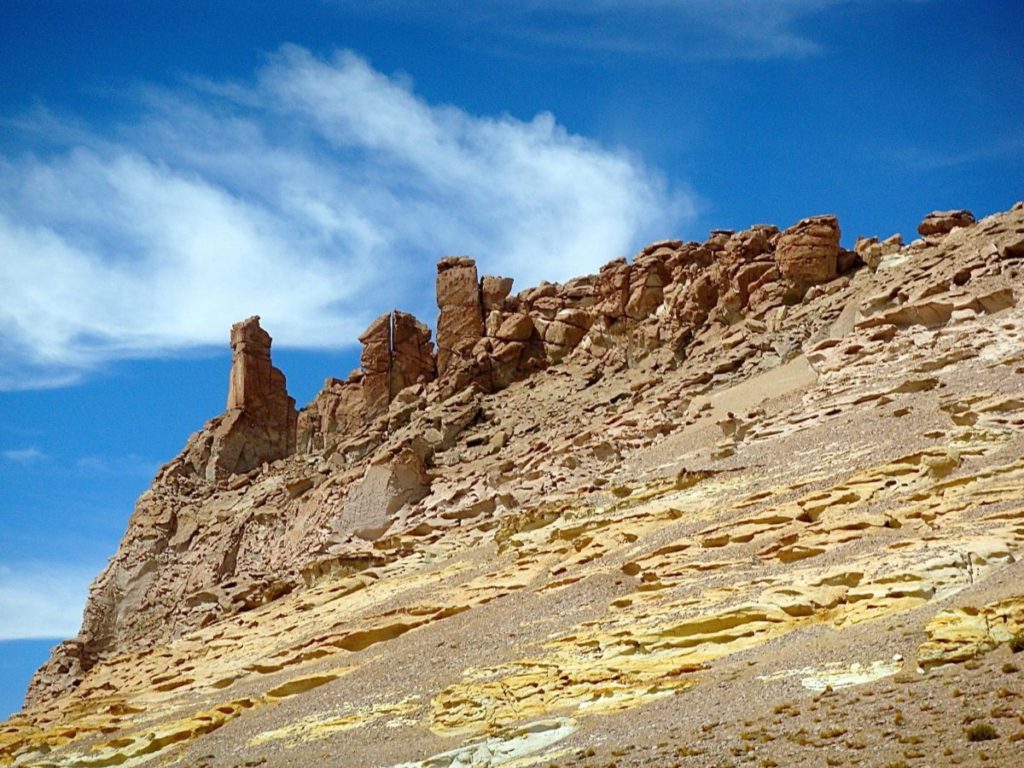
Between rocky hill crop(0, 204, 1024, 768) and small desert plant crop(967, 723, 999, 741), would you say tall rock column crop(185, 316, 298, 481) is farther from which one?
small desert plant crop(967, 723, 999, 741)

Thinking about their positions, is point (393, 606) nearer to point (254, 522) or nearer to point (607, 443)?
point (607, 443)

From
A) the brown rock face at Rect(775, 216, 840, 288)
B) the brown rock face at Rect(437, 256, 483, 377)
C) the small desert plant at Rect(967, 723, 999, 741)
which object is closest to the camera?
the small desert plant at Rect(967, 723, 999, 741)

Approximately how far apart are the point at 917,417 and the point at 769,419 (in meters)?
7.12

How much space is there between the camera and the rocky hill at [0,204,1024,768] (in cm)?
1791

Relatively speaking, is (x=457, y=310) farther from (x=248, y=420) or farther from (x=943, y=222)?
(x=943, y=222)

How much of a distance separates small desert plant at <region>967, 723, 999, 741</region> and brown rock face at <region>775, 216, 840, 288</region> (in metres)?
43.4

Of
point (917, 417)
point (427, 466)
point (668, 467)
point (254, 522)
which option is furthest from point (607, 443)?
point (254, 522)

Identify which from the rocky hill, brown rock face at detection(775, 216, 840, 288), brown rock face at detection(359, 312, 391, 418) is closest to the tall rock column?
the rocky hill

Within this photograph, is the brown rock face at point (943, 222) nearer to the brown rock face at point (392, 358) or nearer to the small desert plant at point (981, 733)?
the brown rock face at point (392, 358)

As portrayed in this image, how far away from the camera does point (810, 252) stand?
55156mm

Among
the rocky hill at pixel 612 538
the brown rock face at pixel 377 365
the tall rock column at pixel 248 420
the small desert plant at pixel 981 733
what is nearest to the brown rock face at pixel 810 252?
the rocky hill at pixel 612 538

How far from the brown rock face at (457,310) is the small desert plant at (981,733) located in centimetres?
5392

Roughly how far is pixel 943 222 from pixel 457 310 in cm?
2796

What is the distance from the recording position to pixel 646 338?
5941 centimetres
